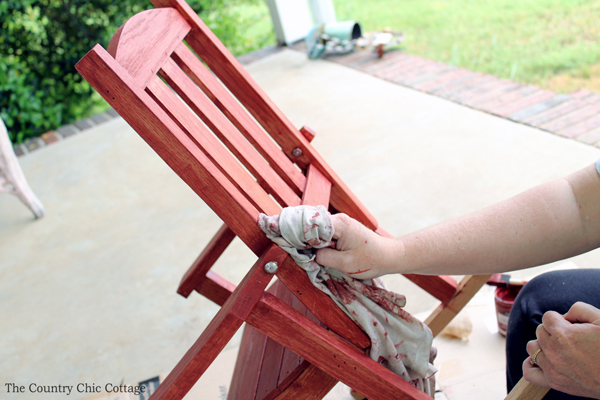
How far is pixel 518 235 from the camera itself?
111 cm

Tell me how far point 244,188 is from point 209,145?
0.13 metres

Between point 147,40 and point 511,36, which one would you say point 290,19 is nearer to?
point 511,36

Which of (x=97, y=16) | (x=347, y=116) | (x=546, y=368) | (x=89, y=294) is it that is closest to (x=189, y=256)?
(x=89, y=294)

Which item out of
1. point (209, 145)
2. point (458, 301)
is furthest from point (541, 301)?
point (209, 145)

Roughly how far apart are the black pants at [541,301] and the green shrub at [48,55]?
4.84 meters

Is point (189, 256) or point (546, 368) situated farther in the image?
point (189, 256)

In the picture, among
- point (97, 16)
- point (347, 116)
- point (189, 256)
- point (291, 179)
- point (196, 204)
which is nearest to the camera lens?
point (291, 179)

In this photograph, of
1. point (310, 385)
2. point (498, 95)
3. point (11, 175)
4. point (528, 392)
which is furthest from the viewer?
point (498, 95)

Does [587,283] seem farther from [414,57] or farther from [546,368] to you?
[414,57]

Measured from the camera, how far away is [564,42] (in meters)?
4.74

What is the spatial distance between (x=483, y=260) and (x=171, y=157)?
72cm

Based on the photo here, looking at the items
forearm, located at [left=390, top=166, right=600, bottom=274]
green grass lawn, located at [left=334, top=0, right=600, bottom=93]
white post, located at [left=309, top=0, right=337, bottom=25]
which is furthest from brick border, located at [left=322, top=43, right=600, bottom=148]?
forearm, located at [left=390, top=166, right=600, bottom=274]

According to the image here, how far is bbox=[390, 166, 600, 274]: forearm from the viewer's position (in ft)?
3.61

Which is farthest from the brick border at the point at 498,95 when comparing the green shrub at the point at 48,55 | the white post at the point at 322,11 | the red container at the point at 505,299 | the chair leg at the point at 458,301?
the green shrub at the point at 48,55
